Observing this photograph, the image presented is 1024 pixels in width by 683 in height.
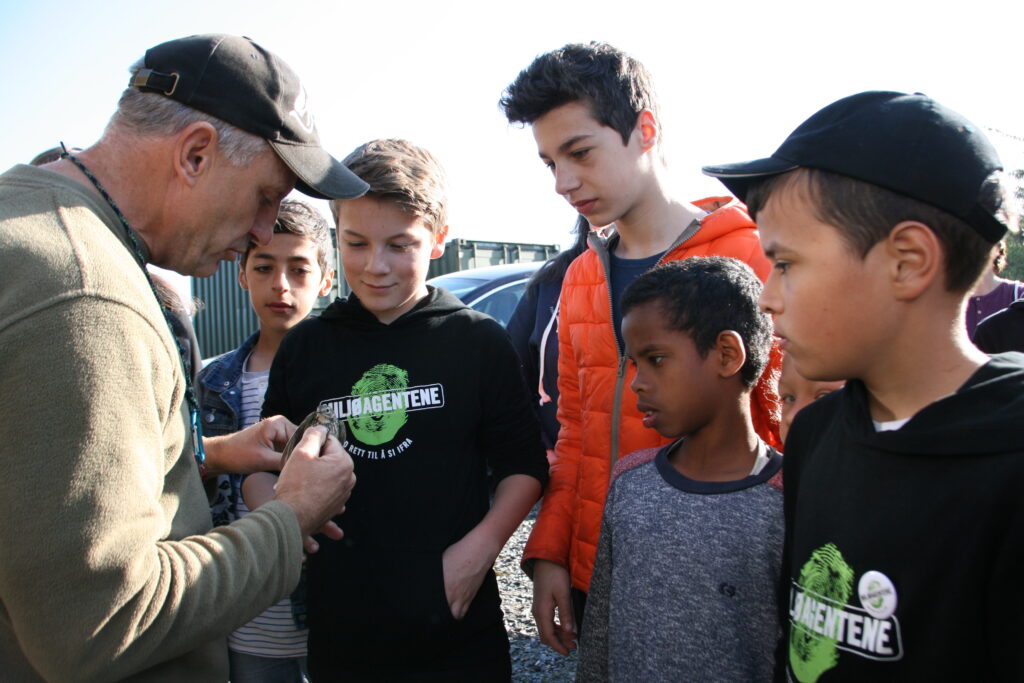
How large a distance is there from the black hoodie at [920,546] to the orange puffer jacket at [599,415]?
86 centimetres

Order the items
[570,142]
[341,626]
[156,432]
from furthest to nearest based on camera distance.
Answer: [570,142] < [341,626] < [156,432]

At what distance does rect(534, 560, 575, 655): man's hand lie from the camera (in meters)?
2.14

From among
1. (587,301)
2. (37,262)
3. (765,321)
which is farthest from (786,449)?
(37,262)

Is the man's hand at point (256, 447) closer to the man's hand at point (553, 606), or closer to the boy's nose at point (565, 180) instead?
the man's hand at point (553, 606)

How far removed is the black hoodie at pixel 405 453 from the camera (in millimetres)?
2031

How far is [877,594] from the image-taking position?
118 cm

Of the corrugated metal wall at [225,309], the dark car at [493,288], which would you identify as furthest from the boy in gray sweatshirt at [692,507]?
the corrugated metal wall at [225,309]

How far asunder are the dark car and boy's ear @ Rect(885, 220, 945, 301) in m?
5.07

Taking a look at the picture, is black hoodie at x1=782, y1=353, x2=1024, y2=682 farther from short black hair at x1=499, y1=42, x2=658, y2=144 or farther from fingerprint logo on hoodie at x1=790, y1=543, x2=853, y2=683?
short black hair at x1=499, y1=42, x2=658, y2=144

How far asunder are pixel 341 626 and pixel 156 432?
1049 millimetres

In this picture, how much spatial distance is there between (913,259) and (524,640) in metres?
3.67

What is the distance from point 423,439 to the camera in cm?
218

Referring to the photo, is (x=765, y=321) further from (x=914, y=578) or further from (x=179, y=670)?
(x=179, y=670)

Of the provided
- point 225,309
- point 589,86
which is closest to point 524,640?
point 589,86
